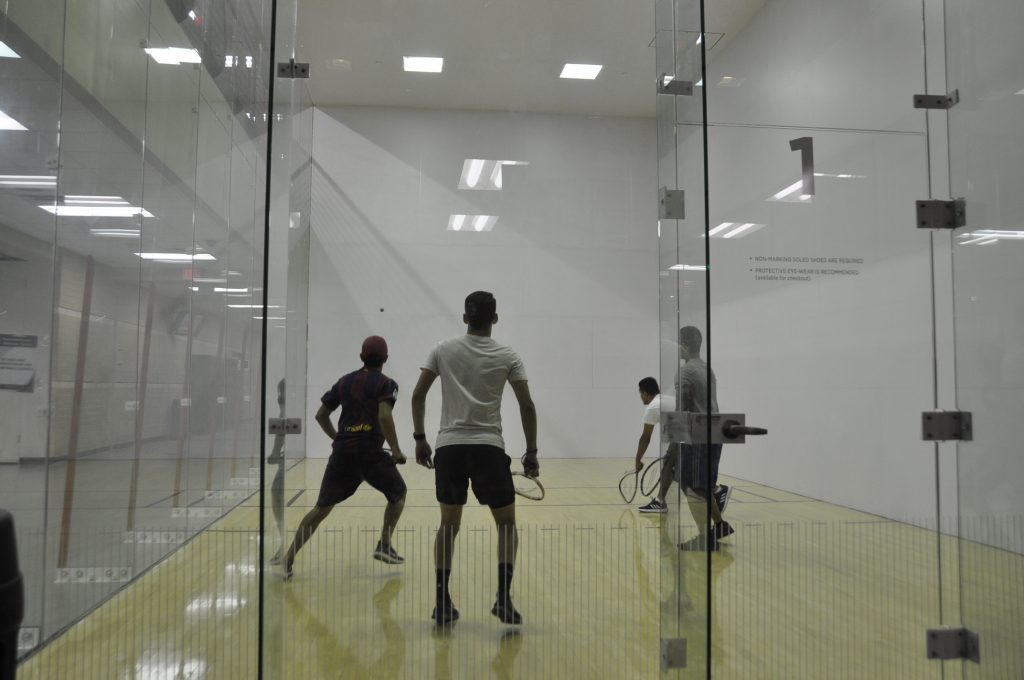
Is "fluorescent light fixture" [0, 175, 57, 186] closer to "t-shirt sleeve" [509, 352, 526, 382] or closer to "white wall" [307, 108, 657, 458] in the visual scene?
"white wall" [307, 108, 657, 458]

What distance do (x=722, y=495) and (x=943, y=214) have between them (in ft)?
3.46

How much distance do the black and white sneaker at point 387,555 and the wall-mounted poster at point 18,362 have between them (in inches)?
50.5

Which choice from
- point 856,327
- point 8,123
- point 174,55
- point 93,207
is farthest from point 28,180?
point 856,327

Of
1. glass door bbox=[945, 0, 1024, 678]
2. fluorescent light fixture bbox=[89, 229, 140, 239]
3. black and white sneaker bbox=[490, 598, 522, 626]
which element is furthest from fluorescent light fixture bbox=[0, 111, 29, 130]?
glass door bbox=[945, 0, 1024, 678]

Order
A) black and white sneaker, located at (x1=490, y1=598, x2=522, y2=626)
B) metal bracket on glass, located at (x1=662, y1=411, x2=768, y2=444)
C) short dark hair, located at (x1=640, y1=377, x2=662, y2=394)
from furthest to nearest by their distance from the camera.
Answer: short dark hair, located at (x1=640, y1=377, x2=662, y2=394) → black and white sneaker, located at (x1=490, y1=598, x2=522, y2=626) → metal bracket on glass, located at (x1=662, y1=411, x2=768, y2=444)

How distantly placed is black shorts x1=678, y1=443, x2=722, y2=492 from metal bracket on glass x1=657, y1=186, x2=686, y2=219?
2.12ft

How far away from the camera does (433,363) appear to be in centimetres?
242

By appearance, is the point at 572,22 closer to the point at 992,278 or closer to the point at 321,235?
the point at 321,235

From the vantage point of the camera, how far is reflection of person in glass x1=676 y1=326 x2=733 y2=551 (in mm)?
2004

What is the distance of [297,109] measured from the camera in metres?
2.33

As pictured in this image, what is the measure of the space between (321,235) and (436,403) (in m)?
0.71

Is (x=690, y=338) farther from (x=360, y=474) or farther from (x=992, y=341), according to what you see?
(x=360, y=474)

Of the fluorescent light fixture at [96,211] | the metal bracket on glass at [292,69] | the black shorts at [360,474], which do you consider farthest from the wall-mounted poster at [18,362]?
the metal bracket on glass at [292,69]

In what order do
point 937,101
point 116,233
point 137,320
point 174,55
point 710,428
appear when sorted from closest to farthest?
point 710,428 < point 937,101 < point 116,233 < point 137,320 < point 174,55
